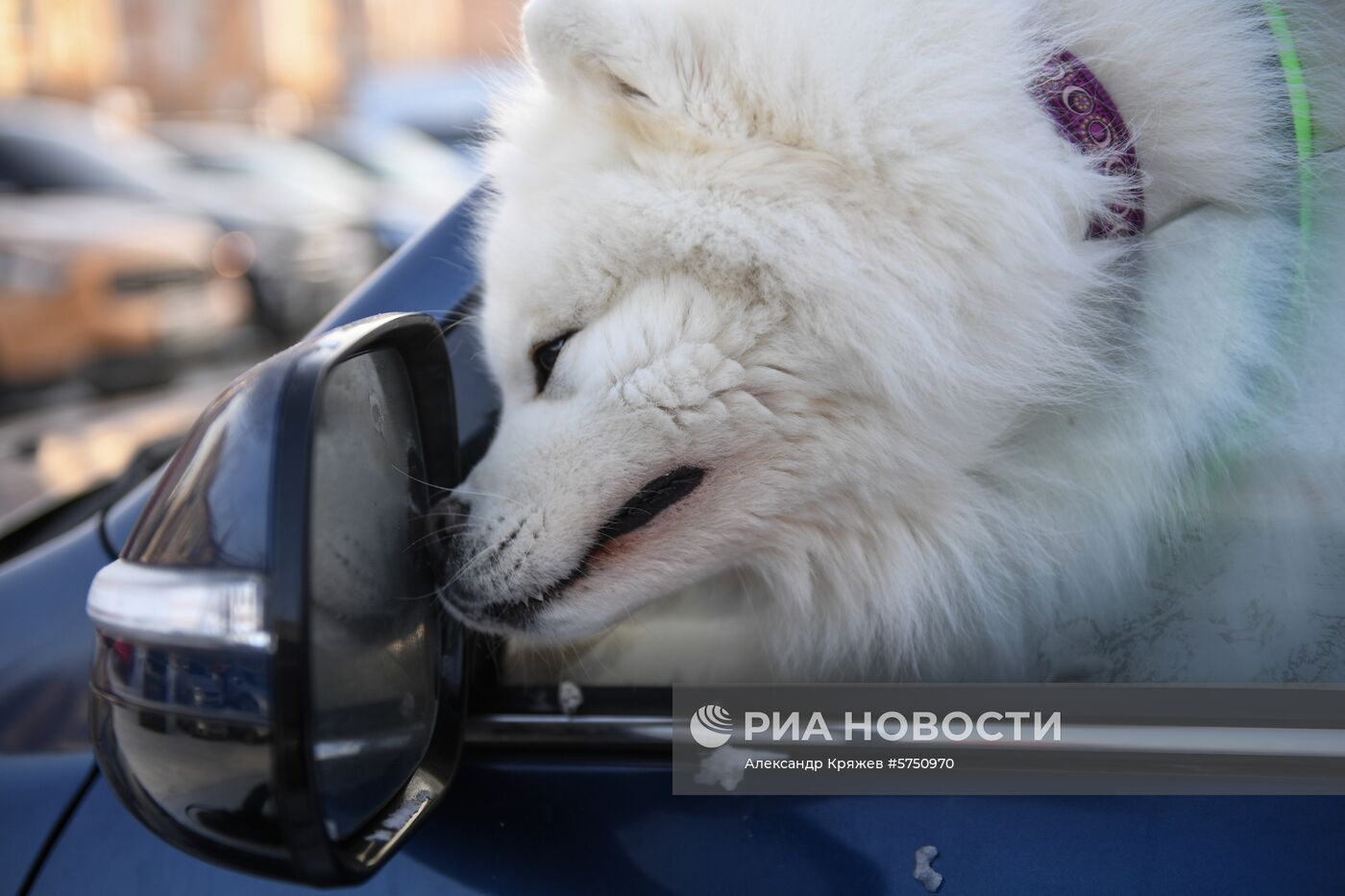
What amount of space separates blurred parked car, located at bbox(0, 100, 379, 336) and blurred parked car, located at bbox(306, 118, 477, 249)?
131cm

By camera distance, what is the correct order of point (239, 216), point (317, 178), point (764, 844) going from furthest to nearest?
point (317, 178), point (239, 216), point (764, 844)

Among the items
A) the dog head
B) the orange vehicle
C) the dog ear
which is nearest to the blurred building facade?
the orange vehicle

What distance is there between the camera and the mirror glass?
1.18 meters

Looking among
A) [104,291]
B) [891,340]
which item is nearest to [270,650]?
[891,340]

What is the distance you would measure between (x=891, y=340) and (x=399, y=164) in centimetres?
1620

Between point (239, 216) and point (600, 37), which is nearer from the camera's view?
point (600, 37)

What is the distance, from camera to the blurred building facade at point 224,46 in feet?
85.2

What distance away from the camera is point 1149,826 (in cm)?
124

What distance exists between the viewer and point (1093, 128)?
1.58 metres

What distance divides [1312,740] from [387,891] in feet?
3.62

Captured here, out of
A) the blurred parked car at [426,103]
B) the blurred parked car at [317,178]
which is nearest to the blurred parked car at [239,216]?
the blurred parked car at [317,178]

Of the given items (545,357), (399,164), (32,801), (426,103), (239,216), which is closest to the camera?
(32,801)

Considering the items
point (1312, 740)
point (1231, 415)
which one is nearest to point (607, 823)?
point (1312, 740)

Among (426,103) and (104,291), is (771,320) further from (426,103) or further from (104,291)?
(426,103)
